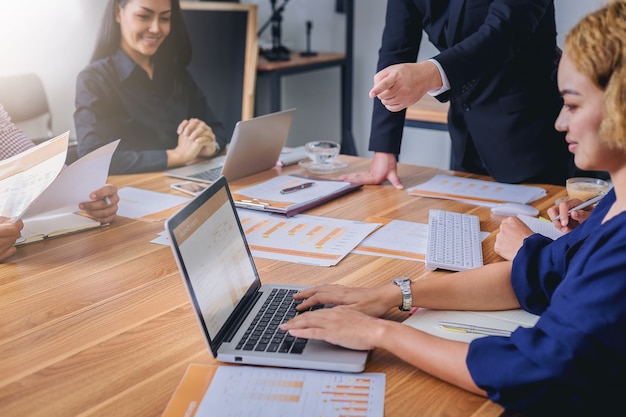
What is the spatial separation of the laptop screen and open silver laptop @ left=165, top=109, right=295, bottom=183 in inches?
30.4

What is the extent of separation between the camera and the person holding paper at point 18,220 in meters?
1.43

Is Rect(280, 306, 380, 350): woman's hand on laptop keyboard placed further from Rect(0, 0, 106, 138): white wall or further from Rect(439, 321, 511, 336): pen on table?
Rect(0, 0, 106, 138): white wall

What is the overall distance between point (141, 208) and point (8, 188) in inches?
14.3

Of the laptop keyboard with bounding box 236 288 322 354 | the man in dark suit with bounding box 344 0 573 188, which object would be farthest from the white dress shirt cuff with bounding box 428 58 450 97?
the laptop keyboard with bounding box 236 288 322 354

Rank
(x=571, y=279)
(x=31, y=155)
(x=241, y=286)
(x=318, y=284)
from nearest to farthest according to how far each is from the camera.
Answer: (x=571, y=279), (x=241, y=286), (x=318, y=284), (x=31, y=155)

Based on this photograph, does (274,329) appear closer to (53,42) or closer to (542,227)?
(542,227)

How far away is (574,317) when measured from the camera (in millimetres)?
838

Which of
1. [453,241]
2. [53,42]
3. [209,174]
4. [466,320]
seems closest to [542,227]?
[453,241]

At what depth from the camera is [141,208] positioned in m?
1.79

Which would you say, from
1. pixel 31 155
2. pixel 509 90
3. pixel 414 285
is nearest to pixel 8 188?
pixel 31 155

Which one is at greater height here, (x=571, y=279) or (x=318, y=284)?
(x=571, y=279)

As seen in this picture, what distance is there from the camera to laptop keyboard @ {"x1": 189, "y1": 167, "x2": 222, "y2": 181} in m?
2.05

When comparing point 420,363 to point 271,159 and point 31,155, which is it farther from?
point 271,159

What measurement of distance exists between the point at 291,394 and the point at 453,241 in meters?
0.67
